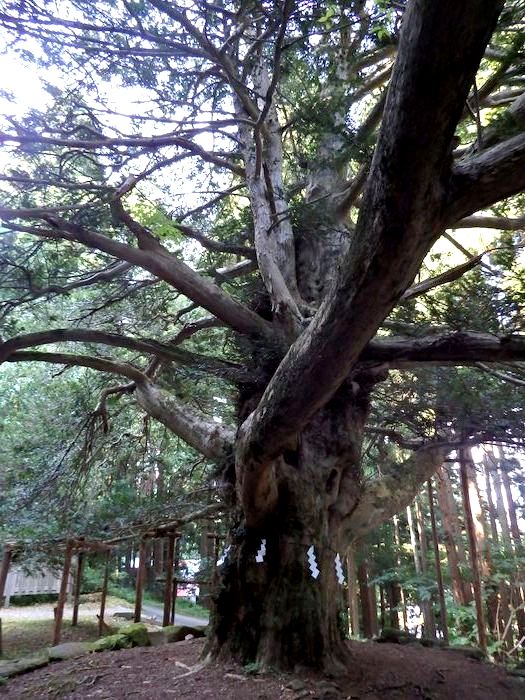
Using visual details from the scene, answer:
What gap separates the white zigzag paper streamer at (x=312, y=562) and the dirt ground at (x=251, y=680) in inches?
33.8

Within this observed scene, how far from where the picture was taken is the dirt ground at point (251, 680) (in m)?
4.30

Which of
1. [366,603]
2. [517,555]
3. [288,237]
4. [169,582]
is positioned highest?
[288,237]

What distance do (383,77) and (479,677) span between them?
304 inches

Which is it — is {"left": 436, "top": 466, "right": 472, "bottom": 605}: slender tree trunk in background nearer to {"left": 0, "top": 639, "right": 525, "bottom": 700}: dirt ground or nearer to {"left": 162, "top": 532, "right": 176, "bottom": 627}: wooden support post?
{"left": 0, "top": 639, "right": 525, "bottom": 700}: dirt ground

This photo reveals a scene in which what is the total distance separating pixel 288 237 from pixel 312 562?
13.5 ft

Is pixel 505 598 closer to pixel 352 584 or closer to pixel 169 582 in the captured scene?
pixel 352 584

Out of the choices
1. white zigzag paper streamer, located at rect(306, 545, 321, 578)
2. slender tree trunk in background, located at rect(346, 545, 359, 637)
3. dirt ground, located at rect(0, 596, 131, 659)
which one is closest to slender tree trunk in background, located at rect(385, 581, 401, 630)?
slender tree trunk in background, located at rect(346, 545, 359, 637)

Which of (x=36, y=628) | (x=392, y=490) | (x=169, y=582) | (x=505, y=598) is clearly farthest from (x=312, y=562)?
(x=505, y=598)

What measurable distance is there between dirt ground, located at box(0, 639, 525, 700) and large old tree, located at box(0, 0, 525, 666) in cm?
33

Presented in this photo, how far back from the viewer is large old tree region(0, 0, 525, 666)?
2314 mm

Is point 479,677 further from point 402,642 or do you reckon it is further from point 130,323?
point 130,323

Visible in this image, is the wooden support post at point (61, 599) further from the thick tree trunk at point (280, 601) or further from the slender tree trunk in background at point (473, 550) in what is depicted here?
the slender tree trunk in background at point (473, 550)

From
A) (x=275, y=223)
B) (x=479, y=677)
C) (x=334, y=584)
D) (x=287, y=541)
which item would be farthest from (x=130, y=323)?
(x=479, y=677)

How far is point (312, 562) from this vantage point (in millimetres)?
5031
